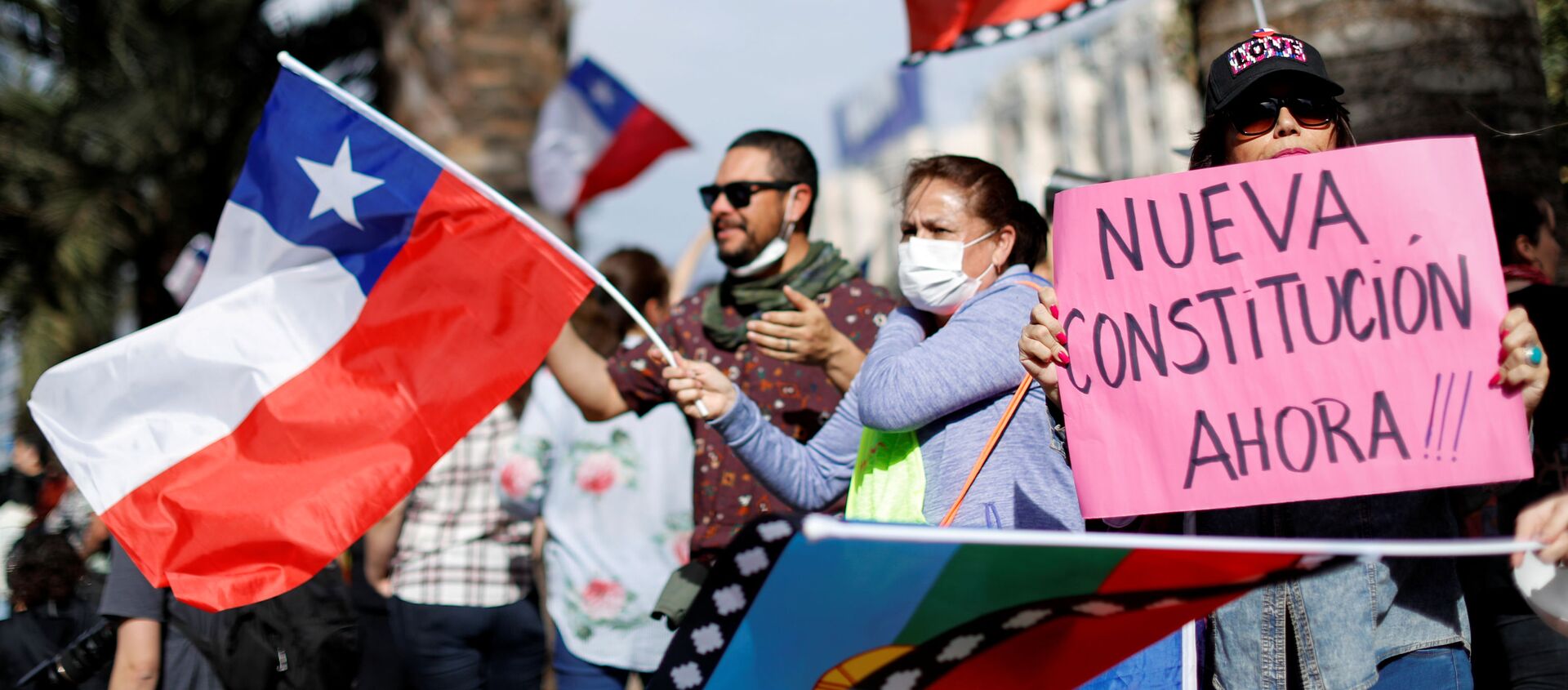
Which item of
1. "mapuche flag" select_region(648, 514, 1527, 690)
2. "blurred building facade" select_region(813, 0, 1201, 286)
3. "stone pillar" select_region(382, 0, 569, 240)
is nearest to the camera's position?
"mapuche flag" select_region(648, 514, 1527, 690)

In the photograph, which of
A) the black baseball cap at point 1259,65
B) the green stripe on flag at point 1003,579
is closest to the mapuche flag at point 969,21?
the black baseball cap at point 1259,65

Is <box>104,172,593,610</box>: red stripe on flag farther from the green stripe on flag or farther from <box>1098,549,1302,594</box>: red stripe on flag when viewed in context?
<box>1098,549,1302,594</box>: red stripe on flag

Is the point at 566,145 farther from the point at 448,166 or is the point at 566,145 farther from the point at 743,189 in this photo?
the point at 448,166

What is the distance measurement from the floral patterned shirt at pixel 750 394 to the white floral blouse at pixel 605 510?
82cm

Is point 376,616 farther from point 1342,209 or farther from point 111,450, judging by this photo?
point 1342,209

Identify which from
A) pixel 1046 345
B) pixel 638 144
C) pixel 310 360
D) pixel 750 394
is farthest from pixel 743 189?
pixel 638 144

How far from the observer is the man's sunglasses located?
2549 millimetres

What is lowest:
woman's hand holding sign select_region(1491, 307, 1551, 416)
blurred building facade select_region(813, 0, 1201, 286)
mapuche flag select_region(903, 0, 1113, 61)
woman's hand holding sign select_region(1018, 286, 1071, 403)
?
woman's hand holding sign select_region(1491, 307, 1551, 416)

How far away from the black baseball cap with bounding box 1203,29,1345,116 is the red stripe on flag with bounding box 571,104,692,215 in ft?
19.8

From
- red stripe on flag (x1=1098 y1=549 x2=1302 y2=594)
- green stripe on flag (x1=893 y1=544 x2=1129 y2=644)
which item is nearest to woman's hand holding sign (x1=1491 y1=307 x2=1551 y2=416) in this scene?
red stripe on flag (x1=1098 y1=549 x2=1302 y2=594)

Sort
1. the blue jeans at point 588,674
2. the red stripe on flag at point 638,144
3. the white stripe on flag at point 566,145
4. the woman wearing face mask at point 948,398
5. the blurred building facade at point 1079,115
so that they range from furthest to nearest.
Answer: the blurred building facade at point 1079,115 → the white stripe on flag at point 566,145 → the red stripe on flag at point 638,144 → the blue jeans at point 588,674 → the woman wearing face mask at point 948,398

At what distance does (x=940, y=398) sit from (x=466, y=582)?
9.31ft

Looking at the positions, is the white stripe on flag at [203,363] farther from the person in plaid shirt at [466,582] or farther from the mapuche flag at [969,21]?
the mapuche flag at [969,21]

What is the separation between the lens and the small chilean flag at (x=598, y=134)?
8516 mm
